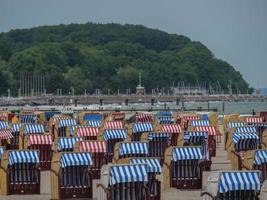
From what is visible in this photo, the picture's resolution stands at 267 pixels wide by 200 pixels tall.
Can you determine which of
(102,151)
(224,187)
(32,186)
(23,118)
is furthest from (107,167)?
(23,118)

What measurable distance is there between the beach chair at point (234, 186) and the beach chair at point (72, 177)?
4.45 metres

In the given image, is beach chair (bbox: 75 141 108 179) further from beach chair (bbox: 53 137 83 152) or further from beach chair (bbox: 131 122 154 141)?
beach chair (bbox: 131 122 154 141)

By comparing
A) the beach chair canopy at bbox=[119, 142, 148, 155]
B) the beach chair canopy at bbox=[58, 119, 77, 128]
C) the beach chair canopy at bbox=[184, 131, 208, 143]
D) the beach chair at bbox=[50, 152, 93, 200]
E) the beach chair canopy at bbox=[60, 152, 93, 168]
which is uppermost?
the beach chair canopy at bbox=[58, 119, 77, 128]

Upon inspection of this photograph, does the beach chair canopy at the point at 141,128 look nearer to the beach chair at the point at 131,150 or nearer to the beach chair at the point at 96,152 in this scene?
the beach chair at the point at 96,152

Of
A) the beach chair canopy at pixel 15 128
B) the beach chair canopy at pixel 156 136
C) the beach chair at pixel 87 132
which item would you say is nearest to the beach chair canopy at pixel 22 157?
the beach chair canopy at pixel 156 136

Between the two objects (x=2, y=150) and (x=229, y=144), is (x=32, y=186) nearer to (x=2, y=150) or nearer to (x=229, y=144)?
(x=2, y=150)

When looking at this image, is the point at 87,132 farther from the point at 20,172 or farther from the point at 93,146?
the point at 20,172

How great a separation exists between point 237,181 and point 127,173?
172 centimetres

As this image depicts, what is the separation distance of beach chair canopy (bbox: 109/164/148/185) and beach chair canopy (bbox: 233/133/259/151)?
8.67 meters

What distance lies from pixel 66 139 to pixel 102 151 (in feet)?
4.85

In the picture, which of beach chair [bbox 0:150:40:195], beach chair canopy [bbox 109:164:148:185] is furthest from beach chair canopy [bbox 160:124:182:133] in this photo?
beach chair canopy [bbox 109:164:148:185]

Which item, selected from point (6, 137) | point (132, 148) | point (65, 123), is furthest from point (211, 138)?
point (132, 148)

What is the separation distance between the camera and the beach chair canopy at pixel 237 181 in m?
15.0

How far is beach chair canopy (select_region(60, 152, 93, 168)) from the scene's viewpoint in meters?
19.2
